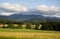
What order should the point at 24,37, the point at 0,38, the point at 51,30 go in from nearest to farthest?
the point at 0,38, the point at 24,37, the point at 51,30

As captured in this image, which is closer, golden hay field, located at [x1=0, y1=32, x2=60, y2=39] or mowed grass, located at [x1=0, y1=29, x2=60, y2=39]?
golden hay field, located at [x1=0, y1=32, x2=60, y2=39]

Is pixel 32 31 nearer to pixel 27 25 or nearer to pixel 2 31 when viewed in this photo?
pixel 27 25

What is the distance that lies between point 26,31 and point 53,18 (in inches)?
227

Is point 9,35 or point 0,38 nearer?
point 0,38

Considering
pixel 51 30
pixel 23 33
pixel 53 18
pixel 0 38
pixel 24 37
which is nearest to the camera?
pixel 0 38

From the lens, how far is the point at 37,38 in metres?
17.0

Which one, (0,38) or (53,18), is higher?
(53,18)

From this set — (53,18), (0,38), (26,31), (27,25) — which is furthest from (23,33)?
(53,18)

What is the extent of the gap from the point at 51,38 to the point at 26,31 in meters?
4.42

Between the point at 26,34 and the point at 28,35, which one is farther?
the point at 26,34

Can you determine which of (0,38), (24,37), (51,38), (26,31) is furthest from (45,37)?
(0,38)

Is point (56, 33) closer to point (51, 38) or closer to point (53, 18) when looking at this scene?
point (51, 38)

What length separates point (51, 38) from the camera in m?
16.9

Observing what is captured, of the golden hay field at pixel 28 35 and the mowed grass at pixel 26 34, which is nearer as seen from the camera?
the golden hay field at pixel 28 35
